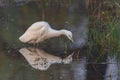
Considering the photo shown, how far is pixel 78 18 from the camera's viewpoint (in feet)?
39.4

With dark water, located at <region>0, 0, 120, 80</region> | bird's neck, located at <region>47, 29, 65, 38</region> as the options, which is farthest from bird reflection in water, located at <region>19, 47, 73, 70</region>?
bird's neck, located at <region>47, 29, 65, 38</region>

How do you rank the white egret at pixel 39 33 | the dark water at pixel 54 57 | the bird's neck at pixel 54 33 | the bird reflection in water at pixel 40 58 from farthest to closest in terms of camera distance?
the bird's neck at pixel 54 33
the white egret at pixel 39 33
the bird reflection in water at pixel 40 58
the dark water at pixel 54 57

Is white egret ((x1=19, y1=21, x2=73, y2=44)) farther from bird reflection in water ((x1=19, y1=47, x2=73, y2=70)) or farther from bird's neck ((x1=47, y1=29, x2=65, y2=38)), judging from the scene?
bird reflection in water ((x1=19, y1=47, x2=73, y2=70))

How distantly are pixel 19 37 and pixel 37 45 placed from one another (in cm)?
65

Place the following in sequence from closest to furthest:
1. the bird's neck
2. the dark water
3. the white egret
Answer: the dark water < the white egret < the bird's neck

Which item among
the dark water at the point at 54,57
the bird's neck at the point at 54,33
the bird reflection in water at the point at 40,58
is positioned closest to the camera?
the dark water at the point at 54,57

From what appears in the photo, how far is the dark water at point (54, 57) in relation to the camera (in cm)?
772

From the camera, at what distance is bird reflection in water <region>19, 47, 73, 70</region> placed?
325 inches

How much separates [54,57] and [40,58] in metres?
0.24

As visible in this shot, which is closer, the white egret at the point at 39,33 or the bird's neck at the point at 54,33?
the white egret at the point at 39,33

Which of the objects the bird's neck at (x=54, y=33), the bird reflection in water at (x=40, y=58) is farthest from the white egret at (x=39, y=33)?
the bird reflection in water at (x=40, y=58)

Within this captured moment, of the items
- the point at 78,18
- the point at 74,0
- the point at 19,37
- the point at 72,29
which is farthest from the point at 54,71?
the point at 74,0

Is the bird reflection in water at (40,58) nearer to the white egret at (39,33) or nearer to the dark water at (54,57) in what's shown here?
the dark water at (54,57)

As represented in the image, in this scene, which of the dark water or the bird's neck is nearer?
the dark water
